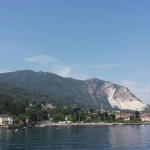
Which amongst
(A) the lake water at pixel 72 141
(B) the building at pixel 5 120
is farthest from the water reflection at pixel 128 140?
(B) the building at pixel 5 120

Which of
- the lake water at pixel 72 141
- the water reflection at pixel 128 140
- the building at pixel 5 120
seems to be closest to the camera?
the lake water at pixel 72 141

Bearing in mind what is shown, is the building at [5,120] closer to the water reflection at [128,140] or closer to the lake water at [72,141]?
the lake water at [72,141]

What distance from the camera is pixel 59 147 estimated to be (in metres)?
60.1

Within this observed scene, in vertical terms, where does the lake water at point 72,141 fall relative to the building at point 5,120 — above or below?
below

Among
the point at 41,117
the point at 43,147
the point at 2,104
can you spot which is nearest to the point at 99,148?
the point at 43,147

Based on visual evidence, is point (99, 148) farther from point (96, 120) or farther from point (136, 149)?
point (96, 120)

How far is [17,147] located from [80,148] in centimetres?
1003

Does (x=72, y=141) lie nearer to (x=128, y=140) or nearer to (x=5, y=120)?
(x=128, y=140)

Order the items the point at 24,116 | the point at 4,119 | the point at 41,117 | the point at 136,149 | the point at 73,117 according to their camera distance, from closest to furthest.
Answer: the point at 136,149 < the point at 4,119 < the point at 24,116 < the point at 41,117 < the point at 73,117

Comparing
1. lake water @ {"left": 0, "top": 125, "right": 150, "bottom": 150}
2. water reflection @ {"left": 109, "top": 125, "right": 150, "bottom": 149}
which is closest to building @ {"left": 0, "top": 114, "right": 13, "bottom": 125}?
lake water @ {"left": 0, "top": 125, "right": 150, "bottom": 150}

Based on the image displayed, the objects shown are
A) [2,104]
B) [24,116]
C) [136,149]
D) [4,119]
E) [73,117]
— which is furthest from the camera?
[73,117]

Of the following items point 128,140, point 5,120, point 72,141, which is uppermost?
point 5,120

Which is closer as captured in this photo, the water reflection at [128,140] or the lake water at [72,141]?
the lake water at [72,141]

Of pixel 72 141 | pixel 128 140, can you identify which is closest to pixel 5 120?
pixel 72 141
